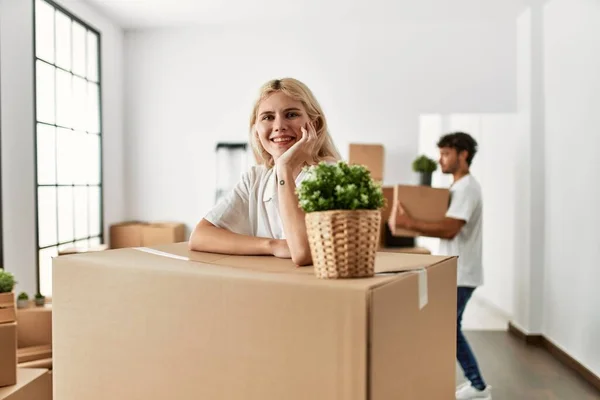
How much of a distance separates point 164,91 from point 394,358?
17.1ft

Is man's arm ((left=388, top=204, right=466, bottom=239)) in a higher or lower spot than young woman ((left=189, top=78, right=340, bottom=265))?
lower

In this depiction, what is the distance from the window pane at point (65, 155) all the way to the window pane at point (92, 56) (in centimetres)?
64

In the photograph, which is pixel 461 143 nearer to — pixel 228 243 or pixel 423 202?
pixel 423 202

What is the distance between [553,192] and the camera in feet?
14.3

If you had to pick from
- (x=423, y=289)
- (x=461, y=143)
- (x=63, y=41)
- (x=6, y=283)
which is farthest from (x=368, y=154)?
(x=423, y=289)

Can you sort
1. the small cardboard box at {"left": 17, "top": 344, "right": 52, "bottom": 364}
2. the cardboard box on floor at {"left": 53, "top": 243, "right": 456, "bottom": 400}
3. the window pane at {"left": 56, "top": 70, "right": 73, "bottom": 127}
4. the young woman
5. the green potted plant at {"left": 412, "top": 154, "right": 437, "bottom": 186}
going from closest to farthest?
the cardboard box on floor at {"left": 53, "top": 243, "right": 456, "bottom": 400}, the young woman, the small cardboard box at {"left": 17, "top": 344, "right": 52, "bottom": 364}, the window pane at {"left": 56, "top": 70, "right": 73, "bottom": 127}, the green potted plant at {"left": 412, "top": 154, "right": 437, "bottom": 186}

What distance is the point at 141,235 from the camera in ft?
17.1

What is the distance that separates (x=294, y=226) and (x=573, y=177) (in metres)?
3.46

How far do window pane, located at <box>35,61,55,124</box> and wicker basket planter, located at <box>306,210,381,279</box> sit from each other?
3791 millimetres

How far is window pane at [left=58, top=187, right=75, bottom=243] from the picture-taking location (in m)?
4.51

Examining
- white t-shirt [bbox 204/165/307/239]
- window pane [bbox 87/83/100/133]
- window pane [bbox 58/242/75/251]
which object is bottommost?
window pane [bbox 58/242/75/251]

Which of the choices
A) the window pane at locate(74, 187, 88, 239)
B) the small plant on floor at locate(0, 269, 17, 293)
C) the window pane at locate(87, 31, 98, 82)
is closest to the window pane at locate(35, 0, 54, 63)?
the window pane at locate(87, 31, 98, 82)

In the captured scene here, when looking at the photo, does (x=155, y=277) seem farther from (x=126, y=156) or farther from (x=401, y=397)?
(x=126, y=156)

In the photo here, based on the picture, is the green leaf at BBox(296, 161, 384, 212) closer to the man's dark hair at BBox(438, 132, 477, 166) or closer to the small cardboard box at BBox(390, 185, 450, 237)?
the small cardboard box at BBox(390, 185, 450, 237)
